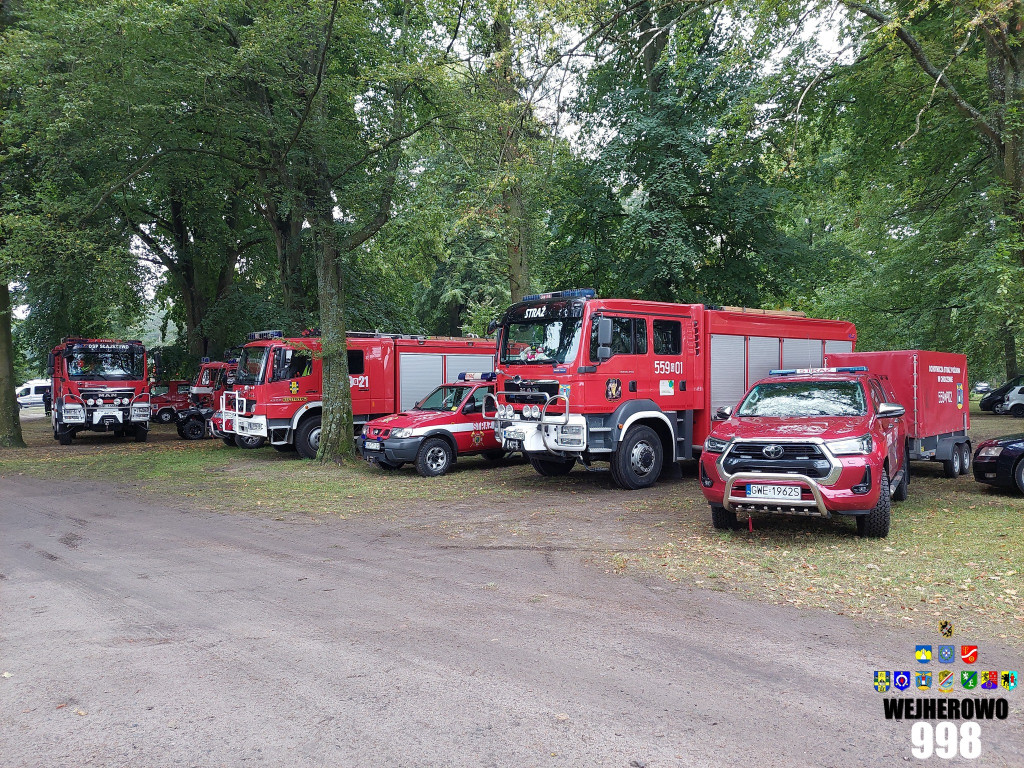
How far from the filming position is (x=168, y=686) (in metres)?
4.38

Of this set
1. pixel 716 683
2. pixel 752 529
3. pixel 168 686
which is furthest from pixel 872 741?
pixel 752 529

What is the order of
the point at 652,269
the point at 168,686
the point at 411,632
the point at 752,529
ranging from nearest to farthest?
1. the point at 168,686
2. the point at 411,632
3. the point at 752,529
4. the point at 652,269

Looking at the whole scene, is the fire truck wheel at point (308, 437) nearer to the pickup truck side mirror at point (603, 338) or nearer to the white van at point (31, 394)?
the pickup truck side mirror at point (603, 338)

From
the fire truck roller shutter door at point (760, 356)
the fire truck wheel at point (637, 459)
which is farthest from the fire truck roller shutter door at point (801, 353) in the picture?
the fire truck wheel at point (637, 459)

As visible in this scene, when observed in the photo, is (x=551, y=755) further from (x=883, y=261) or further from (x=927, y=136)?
(x=883, y=261)

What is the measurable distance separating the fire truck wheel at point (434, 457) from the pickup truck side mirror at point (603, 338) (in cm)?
415

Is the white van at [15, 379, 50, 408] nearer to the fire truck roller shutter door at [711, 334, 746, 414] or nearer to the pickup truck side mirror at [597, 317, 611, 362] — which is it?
the pickup truck side mirror at [597, 317, 611, 362]

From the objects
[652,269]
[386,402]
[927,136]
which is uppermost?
[927,136]

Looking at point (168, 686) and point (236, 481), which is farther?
point (236, 481)

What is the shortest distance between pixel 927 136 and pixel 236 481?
647 inches

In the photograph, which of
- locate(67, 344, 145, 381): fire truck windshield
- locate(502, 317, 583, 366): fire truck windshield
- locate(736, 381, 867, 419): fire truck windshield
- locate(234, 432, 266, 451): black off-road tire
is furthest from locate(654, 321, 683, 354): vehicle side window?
locate(67, 344, 145, 381): fire truck windshield

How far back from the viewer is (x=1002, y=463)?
426 inches

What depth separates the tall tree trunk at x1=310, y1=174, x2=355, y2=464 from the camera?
16.2 meters

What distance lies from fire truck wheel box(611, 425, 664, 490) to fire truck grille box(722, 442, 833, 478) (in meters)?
4.17
